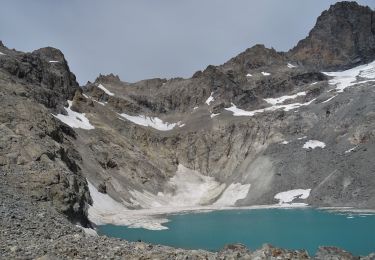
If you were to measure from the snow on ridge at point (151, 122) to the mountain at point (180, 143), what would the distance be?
2.14ft

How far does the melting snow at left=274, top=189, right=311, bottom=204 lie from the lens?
79.2 metres

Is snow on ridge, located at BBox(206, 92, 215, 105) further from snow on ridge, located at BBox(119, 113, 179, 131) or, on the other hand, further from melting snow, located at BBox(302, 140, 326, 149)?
melting snow, located at BBox(302, 140, 326, 149)

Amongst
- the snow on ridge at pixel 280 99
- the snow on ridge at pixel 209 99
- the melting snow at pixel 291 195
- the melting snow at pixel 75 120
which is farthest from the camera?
the snow on ridge at pixel 209 99

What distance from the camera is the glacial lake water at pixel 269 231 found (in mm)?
41719

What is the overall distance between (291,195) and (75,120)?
2012 inches

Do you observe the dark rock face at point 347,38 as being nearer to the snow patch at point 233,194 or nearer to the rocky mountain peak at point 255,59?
the rocky mountain peak at point 255,59

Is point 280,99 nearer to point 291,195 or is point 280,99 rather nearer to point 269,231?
point 291,195

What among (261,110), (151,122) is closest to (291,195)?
(261,110)

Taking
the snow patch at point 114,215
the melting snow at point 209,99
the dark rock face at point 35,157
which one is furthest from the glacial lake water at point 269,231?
the melting snow at point 209,99

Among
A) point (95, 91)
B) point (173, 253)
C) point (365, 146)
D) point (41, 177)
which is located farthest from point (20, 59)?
point (173, 253)

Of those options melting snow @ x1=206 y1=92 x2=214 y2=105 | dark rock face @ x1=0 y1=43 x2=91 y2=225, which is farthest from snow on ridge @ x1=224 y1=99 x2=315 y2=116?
dark rock face @ x1=0 y1=43 x2=91 y2=225

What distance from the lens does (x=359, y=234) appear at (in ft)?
147

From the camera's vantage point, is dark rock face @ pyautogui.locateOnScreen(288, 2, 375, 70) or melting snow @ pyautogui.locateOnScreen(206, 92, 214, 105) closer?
melting snow @ pyautogui.locateOnScreen(206, 92, 214, 105)

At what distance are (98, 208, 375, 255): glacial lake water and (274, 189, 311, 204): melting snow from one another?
29.5 ft
